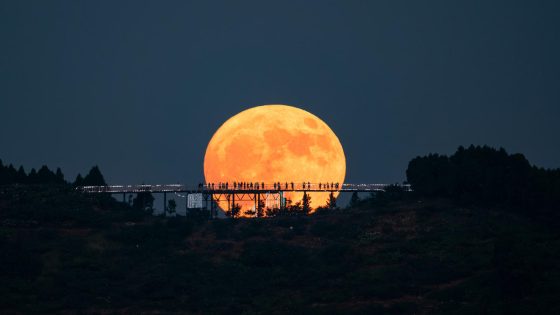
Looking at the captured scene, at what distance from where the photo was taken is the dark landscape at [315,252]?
96.1m

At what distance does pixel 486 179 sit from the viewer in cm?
13350

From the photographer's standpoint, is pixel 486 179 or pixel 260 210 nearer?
pixel 486 179

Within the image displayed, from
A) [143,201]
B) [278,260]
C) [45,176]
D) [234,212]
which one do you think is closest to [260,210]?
[234,212]

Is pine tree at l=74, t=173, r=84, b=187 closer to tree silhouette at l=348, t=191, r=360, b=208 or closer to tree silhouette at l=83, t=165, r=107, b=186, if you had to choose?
tree silhouette at l=83, t=165, r=107, b=186

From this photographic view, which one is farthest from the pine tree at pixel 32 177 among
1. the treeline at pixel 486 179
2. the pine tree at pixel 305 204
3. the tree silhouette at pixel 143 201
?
the treeline at pixel 486 179

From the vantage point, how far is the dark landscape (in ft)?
315

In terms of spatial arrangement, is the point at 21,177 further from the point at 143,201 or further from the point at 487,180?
the point at 487,180

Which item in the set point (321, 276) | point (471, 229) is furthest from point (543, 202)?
point (321, 276)

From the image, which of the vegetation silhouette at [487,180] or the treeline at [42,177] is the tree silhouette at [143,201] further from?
the vegetation silhouette at [487,180]

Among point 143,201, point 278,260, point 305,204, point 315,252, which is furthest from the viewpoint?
point 143,201

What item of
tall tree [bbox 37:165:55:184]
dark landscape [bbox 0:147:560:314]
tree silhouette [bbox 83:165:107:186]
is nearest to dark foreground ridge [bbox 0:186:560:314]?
dark landscape [bbox 0:147:560:314]

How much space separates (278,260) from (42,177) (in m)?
61.3

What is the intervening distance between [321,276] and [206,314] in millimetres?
16138

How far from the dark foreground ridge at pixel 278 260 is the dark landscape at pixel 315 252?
204 millimetres
